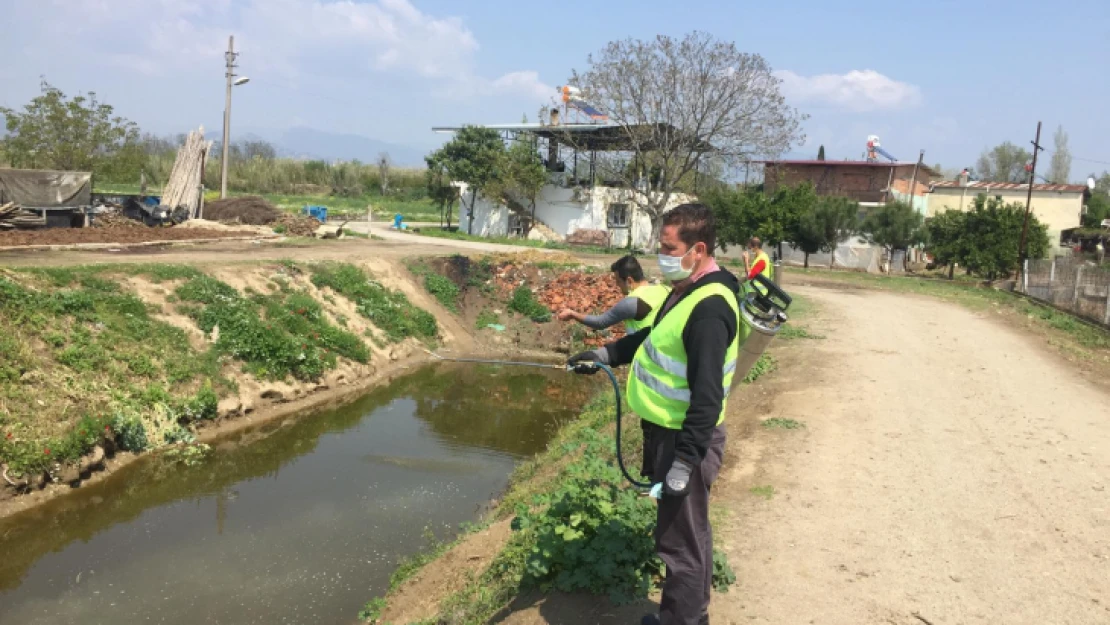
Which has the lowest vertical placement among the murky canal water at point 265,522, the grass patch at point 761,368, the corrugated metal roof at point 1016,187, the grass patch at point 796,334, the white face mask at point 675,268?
the murky canal water at point 265,522

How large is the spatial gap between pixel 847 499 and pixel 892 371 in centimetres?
561

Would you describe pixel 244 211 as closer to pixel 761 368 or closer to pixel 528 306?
pixel 528 306

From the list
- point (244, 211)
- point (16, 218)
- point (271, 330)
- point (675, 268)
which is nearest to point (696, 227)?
point (675, 268)

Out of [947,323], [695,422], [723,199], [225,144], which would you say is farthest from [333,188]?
[695,422]

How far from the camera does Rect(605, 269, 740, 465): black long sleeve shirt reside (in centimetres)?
354

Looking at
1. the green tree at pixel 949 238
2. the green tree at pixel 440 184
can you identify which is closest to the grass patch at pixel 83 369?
the green tree at pixel 440 184

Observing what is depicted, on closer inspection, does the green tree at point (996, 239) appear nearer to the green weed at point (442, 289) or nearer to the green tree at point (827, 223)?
the green tree at point (827, 223)

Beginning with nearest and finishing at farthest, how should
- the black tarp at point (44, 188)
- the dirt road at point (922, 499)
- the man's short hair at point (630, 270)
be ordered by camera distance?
1. the dirt road at point (922, 499)
2. the man's short hair at point (630, 270)
3. the black tarp at point (44, 188)

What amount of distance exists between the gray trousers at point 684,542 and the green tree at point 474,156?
3365cm

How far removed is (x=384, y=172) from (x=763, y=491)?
2405 inches

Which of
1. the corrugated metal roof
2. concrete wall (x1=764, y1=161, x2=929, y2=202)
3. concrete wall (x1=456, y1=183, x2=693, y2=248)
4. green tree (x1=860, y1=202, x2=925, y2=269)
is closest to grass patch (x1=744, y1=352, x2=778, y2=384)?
green tree (x1=860, y1=202, x2=925, y2=269)

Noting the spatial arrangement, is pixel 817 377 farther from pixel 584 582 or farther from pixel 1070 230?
pixel 1070 230

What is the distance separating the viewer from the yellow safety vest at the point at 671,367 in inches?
145

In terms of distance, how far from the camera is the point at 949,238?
3044cm
